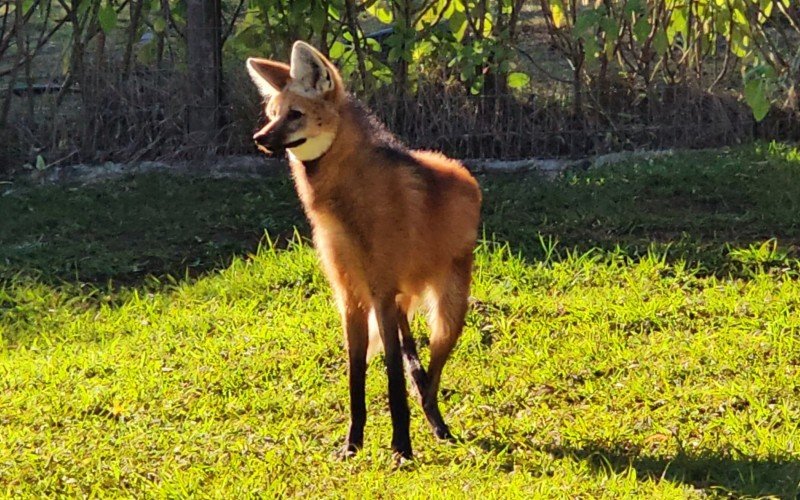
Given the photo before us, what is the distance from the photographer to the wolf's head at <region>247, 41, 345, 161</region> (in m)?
3.38

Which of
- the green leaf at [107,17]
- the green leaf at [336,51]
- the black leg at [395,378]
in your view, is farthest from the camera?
the green leaf at [336,51]

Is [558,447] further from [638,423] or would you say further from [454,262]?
[454,262]

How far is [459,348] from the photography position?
4570mm

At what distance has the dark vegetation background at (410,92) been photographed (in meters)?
7.42

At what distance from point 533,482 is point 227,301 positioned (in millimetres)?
2290

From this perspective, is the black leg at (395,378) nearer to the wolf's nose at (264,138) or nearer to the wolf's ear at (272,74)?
the wolf's nose at (264,138)

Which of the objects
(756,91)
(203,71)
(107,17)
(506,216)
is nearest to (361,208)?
(756,91)

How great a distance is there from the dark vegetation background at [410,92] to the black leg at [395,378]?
390 cm

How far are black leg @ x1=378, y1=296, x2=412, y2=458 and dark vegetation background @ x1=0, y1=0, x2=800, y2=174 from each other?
3896 millimetres

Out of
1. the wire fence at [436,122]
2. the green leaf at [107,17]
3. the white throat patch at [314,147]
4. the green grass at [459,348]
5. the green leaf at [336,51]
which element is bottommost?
the green grass at [459,348]

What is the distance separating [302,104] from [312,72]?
105mm

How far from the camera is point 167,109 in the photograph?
7.49 m

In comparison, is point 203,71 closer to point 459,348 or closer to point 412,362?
point 459,348

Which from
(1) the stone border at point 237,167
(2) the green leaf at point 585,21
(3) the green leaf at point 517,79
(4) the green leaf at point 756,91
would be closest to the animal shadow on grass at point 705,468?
(4) the green leaf at point 756,91
